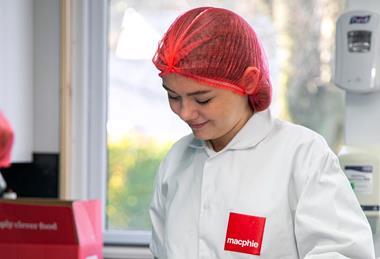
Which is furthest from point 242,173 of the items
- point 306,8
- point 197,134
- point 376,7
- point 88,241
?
point 306,8

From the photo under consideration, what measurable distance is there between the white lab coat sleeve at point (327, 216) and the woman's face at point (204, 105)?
193mm

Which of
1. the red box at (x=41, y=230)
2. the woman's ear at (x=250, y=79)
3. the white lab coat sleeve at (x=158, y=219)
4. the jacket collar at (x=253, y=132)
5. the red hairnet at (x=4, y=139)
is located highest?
the woman's ear at (x=250, y=79)

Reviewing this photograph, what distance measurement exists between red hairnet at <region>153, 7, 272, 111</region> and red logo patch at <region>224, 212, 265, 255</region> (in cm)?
28

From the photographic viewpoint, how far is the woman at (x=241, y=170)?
1.50m

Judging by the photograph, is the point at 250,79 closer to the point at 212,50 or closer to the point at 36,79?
the point at 212,50

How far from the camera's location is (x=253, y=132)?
1644mm

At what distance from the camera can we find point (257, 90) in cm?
164

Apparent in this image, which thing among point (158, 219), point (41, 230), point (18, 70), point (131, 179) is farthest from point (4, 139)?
point (131, 179)

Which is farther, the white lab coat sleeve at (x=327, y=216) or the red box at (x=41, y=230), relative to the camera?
the red box at (x=41, y=230)

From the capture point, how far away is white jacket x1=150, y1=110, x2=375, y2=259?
1487 millimetres

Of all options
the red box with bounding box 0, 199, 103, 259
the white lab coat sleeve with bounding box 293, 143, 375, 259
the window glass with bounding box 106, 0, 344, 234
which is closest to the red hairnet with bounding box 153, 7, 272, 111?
the white lab coat sleeve with bounding box 293, 143, 375, 259

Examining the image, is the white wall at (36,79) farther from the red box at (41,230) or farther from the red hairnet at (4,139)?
the red hairnet at (4,139)

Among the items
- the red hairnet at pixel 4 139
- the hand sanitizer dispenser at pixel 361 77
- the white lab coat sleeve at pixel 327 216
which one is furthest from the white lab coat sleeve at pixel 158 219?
the hand sanitizer dispenser at pixel 361 77

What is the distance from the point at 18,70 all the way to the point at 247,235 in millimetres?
1628
